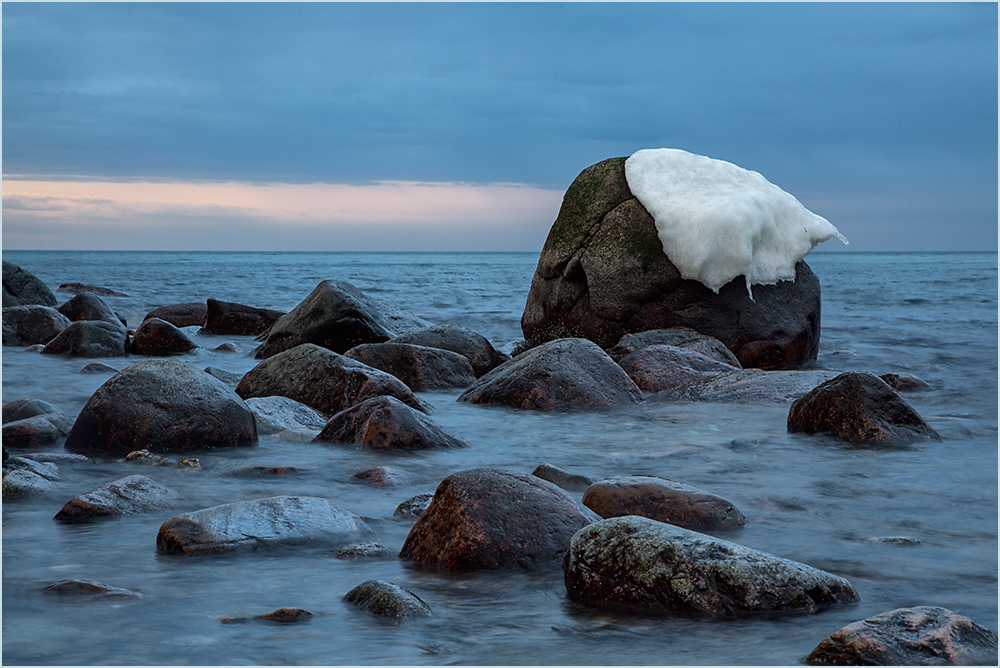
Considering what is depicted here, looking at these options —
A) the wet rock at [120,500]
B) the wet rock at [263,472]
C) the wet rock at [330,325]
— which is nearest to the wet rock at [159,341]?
the wet rock at [330,325]

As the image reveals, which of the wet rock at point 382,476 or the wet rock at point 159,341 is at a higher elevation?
the wet rock at point 159,341

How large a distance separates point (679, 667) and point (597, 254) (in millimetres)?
7241

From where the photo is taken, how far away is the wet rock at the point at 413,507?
3.71 meters

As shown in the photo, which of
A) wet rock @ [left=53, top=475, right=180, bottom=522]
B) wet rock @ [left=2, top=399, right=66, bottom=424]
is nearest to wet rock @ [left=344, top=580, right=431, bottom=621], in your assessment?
wet rock @ [left=53, top=475, right=180, bottom=522]

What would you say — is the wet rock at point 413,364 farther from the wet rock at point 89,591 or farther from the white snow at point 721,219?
the wet rock at point 89,591

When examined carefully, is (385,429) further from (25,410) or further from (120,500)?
(25,410)

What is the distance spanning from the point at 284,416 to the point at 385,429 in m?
1.02

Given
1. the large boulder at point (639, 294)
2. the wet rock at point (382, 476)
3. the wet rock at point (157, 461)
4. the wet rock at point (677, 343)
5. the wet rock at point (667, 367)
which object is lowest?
the wet rock at point (157, 461)

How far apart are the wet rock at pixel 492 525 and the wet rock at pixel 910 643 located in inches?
42.0

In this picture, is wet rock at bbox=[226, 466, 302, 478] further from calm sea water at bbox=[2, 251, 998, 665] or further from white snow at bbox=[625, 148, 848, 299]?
white snow at bbox=[625, 148, 848, 299]

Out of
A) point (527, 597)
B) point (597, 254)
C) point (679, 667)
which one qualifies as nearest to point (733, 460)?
point (527, 597)

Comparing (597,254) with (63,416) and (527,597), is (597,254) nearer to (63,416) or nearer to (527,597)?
(63,416)

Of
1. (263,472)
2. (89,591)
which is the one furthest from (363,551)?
(263,472)

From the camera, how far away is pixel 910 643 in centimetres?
227
